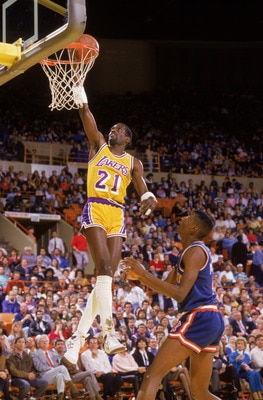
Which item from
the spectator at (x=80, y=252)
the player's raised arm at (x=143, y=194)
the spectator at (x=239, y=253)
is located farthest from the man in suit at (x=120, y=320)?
the player's raised arm at (x=143, y=194)

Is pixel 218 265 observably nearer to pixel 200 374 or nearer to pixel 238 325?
pixel 238 325

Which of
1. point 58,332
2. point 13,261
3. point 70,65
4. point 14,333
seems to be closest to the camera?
point 70,65

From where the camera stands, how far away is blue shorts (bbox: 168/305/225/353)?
6832 mm

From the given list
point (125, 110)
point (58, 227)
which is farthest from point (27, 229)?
point (125, 110)

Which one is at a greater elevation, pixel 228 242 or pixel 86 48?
pixel 86 48

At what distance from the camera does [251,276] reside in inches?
790

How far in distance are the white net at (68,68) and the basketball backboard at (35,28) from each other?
456 millimetres

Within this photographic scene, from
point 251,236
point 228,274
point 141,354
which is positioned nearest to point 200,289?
point 141,354

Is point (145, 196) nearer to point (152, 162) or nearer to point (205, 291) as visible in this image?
point (205, 291)

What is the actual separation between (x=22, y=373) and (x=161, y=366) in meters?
7.00

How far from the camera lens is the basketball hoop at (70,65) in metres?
8.09

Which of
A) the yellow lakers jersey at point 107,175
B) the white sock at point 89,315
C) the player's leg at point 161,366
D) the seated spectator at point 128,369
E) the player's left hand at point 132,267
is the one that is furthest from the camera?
the seated spectator at point 128,369

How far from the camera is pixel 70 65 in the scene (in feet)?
27.3

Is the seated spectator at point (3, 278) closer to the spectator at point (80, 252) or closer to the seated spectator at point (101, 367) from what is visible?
the seated spectator at point (101, 367)
